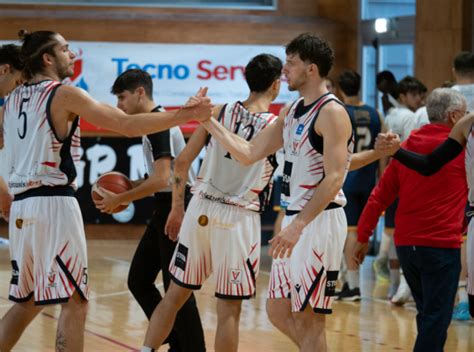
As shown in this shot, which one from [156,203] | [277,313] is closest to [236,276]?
[277,313]

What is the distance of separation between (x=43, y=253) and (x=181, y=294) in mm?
977

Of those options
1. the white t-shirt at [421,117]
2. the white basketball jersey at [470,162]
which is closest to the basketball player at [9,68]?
the white basketball jersey at [470,162]

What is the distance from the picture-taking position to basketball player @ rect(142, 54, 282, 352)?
6117 millimetres

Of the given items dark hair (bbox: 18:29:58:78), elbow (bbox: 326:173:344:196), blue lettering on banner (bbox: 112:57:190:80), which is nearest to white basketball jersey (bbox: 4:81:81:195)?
dark hair (bbox: 18:29:58:78)

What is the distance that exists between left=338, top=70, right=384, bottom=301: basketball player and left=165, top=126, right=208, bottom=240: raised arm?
4.03 m

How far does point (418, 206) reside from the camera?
6.68 m

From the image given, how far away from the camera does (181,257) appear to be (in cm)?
617

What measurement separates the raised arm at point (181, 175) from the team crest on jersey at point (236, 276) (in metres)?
0.48

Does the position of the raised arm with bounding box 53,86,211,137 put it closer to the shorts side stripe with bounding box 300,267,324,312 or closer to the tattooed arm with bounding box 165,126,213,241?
the tattooed arm with bounding box 165,126,213,241

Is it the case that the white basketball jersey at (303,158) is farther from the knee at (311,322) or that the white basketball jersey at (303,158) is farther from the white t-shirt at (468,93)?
the white t-shirt at (468,93)

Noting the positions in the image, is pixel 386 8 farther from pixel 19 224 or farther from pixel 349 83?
pixel 19 224

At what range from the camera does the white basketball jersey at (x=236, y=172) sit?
618 cm

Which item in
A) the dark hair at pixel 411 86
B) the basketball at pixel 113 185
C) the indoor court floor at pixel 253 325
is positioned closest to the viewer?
the basketball at pixel 113 185

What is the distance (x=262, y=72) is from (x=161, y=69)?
8.58 m
